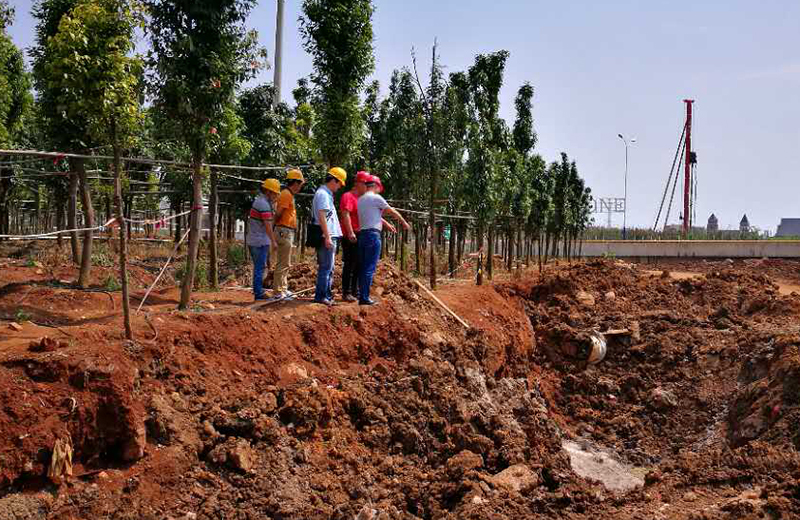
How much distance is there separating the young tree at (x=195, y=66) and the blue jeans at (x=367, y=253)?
2.20 metres

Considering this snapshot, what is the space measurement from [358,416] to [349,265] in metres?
3.13

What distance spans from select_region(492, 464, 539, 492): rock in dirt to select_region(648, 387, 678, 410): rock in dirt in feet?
17.4

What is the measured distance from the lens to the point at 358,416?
7.68 m

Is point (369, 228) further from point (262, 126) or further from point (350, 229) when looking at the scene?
point (262, 126)

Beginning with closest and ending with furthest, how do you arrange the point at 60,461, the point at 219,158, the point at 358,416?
the point at 60,461
the point at 358,416
the point at 219,158

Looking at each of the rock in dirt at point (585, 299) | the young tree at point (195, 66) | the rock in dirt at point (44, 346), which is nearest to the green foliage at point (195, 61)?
the young tree at point (195, 66)

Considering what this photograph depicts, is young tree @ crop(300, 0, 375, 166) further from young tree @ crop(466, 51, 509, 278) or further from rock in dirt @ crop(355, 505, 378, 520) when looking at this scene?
rock in dirt @ crop(355, 505, 378, 520)

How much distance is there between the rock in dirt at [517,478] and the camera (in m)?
7.19

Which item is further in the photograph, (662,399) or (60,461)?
(662,399)

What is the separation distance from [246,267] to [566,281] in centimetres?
816

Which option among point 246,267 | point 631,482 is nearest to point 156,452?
point 631,482

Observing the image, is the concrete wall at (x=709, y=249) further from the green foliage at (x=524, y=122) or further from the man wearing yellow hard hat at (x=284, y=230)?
the man wearing yellow hard hat at (x=284, y=230)

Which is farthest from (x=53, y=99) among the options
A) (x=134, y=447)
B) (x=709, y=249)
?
(x=709, y=249)

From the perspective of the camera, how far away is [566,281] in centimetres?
1788
